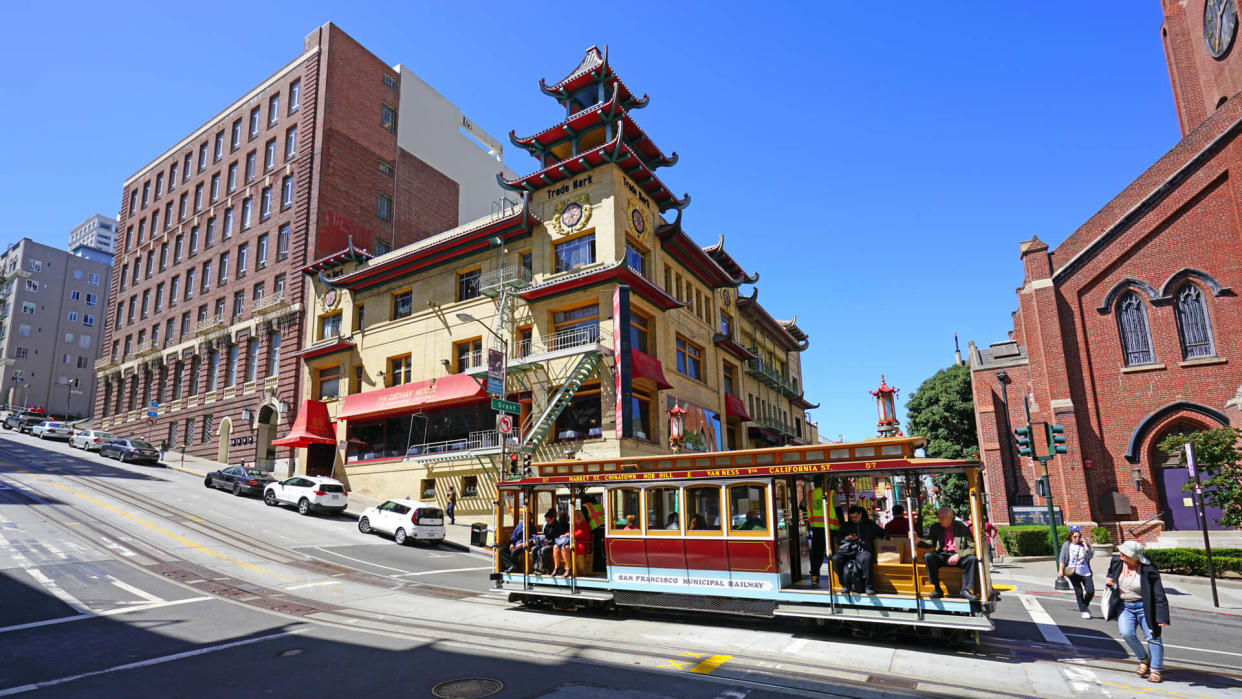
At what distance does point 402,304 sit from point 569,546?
85.0ft

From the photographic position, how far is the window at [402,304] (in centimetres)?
3562

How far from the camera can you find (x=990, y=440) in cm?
3234

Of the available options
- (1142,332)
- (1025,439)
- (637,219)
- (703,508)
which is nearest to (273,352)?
(637,219)

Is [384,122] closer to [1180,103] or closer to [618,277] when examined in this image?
[618,277]

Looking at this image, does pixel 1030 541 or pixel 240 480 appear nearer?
pixel 1030 541

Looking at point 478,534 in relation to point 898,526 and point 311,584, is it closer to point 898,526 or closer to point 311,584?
point 311,584

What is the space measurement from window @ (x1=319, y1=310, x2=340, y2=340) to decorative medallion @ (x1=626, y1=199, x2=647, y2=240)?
65.4 feet

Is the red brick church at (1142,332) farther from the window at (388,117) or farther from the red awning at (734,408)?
the window at (388,117)

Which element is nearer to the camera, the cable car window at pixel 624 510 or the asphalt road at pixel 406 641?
the asphalt road at pixel 406 641

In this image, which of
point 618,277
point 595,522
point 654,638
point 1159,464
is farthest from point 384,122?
point 1159,464

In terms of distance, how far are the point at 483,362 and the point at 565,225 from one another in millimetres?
7506

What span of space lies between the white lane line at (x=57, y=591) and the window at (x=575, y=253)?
2055 cm

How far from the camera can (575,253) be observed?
3023 cm

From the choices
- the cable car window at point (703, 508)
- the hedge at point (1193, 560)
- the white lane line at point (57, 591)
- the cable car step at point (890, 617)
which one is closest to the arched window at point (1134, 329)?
the hedge at point (1193, 560)
